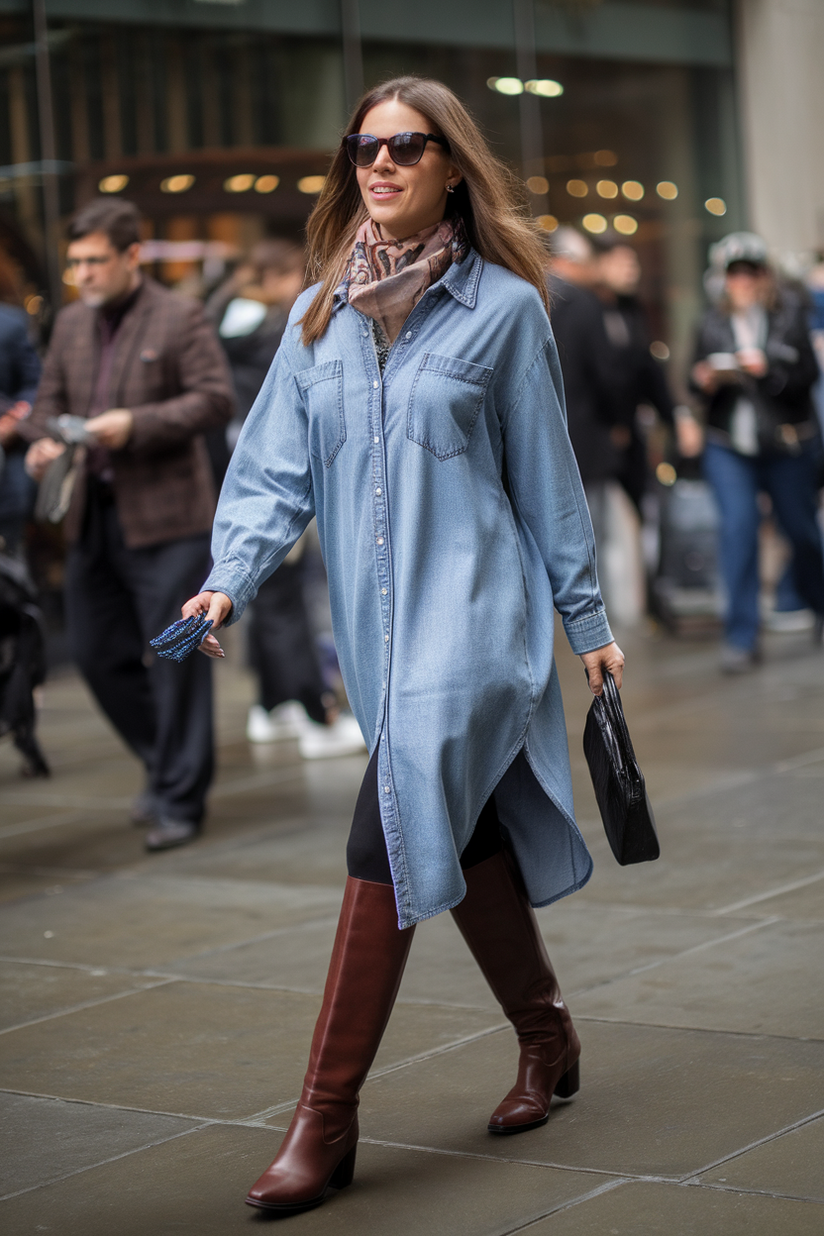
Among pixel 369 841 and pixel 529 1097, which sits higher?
pixel 369 841

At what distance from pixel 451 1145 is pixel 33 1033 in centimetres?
132

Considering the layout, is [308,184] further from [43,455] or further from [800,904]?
[800,904]

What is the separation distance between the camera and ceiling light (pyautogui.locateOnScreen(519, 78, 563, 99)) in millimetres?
14555

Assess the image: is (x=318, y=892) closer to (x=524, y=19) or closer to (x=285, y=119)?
(x=285, y=119)

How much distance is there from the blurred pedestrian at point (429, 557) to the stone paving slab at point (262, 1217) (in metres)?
0.08

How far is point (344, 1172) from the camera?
3.21 metres

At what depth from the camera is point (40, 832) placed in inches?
267

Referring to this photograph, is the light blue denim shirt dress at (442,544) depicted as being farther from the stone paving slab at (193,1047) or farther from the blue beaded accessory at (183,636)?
the stone paving slab at (193,1047)

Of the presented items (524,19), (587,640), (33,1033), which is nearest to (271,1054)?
(33,1033)

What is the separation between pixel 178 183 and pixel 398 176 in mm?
9337

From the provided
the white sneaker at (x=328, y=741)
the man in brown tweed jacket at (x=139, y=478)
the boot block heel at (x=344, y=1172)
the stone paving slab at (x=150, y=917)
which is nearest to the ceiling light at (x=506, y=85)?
the white sneaker at (x=328, y=741)

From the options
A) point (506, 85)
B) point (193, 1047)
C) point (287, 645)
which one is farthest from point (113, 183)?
point (193, 1047)

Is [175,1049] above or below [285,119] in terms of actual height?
below

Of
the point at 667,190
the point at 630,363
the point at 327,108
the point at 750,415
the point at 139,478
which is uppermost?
the point at 327,108
